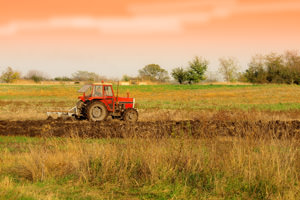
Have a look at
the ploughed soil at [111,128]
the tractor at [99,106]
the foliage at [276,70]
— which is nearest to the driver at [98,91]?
the tractor at [99,106]

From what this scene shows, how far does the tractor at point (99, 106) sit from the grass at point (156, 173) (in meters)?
9.50

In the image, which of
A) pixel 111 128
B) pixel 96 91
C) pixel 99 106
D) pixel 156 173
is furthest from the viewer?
pixel 96 91

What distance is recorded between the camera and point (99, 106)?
18.0m

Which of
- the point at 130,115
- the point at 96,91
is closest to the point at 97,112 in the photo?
the point at 96,91

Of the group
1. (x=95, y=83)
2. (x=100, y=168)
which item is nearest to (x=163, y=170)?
(x=100, y=168)

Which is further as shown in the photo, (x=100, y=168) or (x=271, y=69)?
(x=271, y=69)

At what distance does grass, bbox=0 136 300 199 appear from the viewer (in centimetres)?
673

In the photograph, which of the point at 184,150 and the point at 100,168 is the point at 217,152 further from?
the point at 100,168

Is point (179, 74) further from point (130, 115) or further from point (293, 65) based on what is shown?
point (130, 115)

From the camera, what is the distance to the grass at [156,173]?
6730 mm

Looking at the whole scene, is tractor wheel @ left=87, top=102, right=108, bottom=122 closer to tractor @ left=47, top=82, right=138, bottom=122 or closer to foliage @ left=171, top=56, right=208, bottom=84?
tractor @ left=47, top=82, right=138, bottom=122

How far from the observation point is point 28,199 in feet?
20.2

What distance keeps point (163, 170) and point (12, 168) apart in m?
3.50

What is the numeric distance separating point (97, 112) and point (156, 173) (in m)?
11.2
